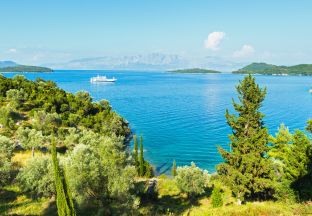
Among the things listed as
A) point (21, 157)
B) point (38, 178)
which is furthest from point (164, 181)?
point (21, 157)

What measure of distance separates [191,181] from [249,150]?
12.1m

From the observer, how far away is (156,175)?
2409 inches

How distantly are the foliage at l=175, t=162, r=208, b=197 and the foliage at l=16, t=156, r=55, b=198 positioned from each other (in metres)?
18.8

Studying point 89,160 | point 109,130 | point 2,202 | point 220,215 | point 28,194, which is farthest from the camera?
point 109,130

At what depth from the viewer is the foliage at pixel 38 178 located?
33969 mm

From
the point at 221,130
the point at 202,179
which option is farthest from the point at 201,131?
the point at 202,179

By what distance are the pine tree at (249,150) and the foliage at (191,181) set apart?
8.06 meters

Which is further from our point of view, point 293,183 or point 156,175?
point 156,175

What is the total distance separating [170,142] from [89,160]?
58.8 m

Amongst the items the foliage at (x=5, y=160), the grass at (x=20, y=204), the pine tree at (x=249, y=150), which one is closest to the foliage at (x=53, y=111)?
the foliage at (x=5, y=160)

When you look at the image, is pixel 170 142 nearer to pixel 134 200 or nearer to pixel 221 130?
pixel 221 130

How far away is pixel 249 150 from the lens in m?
34.4

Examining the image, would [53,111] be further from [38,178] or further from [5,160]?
[38,178]

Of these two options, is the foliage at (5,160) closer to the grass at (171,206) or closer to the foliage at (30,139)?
the grass at (171,206)
